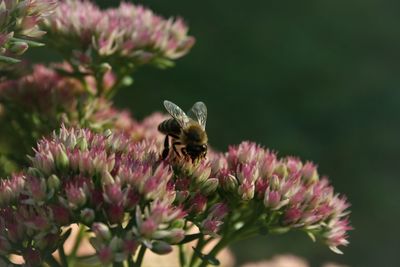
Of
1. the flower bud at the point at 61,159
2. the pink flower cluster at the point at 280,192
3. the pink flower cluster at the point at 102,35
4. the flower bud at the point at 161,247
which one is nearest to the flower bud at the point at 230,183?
the pink flower cluster at the point at 280,192

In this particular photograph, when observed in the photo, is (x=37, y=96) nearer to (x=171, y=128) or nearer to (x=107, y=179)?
(x=171, y=128)

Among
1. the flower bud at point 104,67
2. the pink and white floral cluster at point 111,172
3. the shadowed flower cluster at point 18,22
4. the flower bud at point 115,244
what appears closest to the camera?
the flower bud at point 115,244

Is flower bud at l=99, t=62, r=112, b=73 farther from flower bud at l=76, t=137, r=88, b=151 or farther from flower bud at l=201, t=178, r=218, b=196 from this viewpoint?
flower bud at l=201, t=178, r=218, b=196

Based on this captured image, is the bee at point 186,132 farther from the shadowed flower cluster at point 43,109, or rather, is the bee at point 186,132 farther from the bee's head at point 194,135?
the shadowed flower cluster at point 43,109

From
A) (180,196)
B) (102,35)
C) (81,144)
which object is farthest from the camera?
(102,35)

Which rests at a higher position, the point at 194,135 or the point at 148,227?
the point at 194,135

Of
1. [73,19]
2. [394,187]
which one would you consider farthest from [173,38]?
[394,187]

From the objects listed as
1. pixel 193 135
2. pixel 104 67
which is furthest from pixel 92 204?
pixel 104 67
